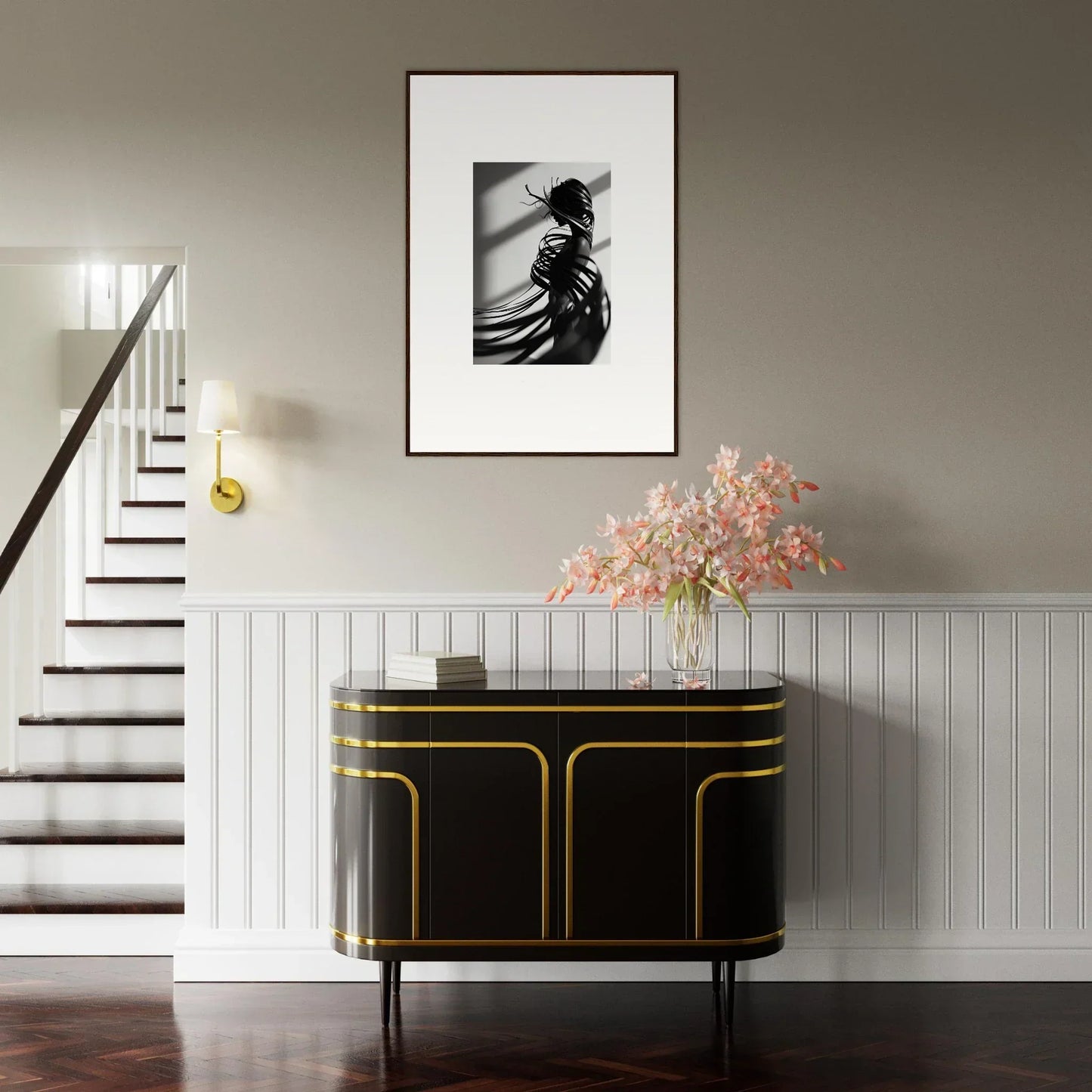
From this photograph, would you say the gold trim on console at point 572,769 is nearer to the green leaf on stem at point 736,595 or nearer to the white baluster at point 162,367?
the green leaf on stem at point 736,595

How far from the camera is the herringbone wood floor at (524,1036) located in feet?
8.67

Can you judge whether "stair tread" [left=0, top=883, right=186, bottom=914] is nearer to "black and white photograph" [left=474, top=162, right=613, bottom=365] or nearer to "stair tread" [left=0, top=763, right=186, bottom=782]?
"stair tread" [left=0, top=763, right=186, bottom=782]

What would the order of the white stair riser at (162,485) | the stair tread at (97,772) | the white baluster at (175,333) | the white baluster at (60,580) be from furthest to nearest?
1. the white baluster at (175,333)
2. the white stair riser at (162,485)
3. the white baluster at (60,580)
4. the stair tread at (97,772)

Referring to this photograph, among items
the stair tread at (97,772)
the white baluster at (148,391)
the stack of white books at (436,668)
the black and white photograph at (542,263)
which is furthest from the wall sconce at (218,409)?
the white baluster at (148,391)

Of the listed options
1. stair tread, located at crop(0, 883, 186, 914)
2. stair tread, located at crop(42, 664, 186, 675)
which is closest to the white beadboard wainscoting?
stair tread, located at crop(0, 883, 186, 914)

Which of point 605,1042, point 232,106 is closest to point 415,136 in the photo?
point 232,106

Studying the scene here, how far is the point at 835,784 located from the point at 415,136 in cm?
237

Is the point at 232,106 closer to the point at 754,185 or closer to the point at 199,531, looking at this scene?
the point at 199,531

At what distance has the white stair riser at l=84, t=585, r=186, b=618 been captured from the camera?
15.2 ft

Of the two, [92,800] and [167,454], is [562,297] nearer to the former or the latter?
[92,800]

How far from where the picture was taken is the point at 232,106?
3430 millimetres

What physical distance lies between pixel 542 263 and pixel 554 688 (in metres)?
1.37

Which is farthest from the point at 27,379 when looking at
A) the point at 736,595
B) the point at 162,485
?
the point at 736,595

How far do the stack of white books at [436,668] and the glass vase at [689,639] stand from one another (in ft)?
1.76
